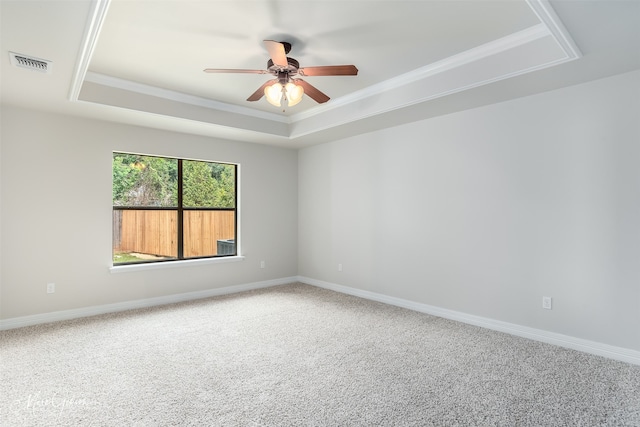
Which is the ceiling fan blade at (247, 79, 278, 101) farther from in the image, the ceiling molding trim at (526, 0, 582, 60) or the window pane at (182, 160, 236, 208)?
the window pane at (182, 160, 236, 208)

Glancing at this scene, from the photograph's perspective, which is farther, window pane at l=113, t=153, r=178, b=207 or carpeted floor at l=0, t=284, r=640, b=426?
window pane at l=113, t=153, r=178, b=207

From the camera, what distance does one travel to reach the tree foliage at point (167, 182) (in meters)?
4.51

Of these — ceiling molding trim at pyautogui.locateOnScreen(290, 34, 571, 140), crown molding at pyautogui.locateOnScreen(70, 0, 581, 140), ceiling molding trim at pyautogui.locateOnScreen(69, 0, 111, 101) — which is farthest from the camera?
ceiling molding trim at pyautogui.locateOnScreen(290, 34, 571, 140)

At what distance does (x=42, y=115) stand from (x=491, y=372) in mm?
5085

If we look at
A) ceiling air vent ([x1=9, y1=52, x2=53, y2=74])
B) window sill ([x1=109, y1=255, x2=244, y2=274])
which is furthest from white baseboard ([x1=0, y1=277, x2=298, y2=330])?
ceiling air vent ([x1=9, y1=52, x2=53, y2=74])

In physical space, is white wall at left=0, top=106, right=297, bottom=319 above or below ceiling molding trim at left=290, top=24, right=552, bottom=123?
below

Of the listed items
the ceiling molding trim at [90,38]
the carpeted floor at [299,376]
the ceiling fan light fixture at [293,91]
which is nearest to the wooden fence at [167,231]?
the carpeted floor at [299,376]

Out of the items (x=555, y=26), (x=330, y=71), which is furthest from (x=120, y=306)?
(x=555, y=26)

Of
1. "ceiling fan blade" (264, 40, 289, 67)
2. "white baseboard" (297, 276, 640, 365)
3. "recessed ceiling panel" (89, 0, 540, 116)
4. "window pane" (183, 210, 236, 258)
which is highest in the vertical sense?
"recessed ceiling panel" (89, 0, 540, 116)

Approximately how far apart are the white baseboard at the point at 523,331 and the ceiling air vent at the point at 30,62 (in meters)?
4.28

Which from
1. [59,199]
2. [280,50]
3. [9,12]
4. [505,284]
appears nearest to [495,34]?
[280,50]

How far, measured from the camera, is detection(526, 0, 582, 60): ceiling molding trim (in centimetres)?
204

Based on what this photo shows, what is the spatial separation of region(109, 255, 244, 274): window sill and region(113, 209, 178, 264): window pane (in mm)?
140

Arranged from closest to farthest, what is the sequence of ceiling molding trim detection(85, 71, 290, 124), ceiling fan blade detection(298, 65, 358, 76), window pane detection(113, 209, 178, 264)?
1. ceiling fan blade detection(298, 65, 358, 76)
2. ceiling molding trim detection(85, 71, 290, 124)
3. window pane detection(113, 209, 178, 264)
